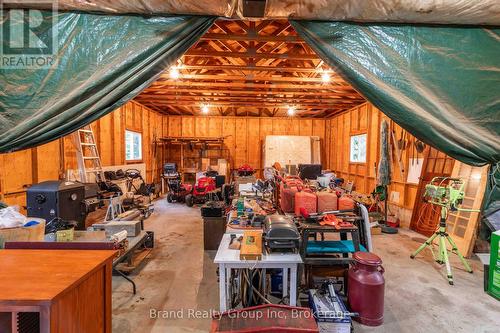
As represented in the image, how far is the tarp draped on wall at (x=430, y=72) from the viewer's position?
155cm

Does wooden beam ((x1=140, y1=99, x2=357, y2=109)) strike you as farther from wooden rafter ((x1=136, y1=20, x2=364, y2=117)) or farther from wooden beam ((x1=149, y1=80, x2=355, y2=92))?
wooden beam ((x1=149, y1=80, x2=355, y2=92))

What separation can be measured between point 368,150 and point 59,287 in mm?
7147

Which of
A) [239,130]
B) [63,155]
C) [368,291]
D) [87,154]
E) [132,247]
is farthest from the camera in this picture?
[239,130]

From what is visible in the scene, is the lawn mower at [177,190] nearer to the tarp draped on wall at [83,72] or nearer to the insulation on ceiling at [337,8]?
the tarp draped on wall at [83,72]

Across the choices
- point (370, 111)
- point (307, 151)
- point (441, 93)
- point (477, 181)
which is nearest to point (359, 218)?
point (441, 93)

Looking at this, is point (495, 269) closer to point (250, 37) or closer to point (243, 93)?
point (250, 37)

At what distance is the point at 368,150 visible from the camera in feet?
22.0

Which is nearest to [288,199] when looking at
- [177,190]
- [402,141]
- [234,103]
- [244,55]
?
[244,55]

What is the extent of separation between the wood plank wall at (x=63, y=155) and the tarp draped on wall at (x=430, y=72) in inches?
175

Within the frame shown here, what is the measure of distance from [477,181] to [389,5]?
3.80m

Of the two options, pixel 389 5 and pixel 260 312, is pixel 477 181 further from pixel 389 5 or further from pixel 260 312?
pixel 260 312

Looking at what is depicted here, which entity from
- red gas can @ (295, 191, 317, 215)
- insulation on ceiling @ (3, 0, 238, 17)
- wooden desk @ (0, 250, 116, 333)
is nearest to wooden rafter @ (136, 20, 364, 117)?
insulation on ceiling @ (3, 0, 238, 17)

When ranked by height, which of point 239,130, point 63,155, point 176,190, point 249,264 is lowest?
point 176,190

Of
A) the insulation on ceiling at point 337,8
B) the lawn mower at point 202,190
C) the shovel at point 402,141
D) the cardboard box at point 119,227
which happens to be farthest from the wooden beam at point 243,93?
the insulation on ceiling at point 337,8
